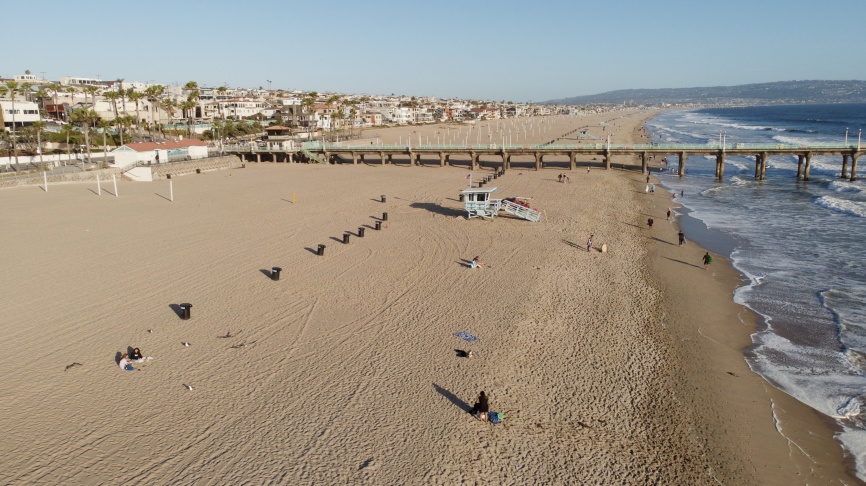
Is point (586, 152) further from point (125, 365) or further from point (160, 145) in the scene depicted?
point (125, 365)

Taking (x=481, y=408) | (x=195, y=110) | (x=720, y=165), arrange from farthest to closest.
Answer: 1. (x=195, y=110)
2. (x=720, y=165)
3. (x=481, y=408)

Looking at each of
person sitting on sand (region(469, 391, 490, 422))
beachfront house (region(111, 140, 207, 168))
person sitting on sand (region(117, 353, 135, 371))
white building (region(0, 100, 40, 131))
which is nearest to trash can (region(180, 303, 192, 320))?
→ person sitting on sand (region(117, 353, 135, 371))

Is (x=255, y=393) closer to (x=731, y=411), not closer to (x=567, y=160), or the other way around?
(x=731, y=411)

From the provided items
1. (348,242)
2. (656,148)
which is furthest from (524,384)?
(656,148)

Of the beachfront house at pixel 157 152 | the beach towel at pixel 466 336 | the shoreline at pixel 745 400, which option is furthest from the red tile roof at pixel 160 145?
the shoreline at pixel 745 400

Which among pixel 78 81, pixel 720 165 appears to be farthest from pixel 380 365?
pixel 78 81

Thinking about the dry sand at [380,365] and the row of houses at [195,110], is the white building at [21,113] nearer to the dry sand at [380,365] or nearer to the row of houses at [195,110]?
the row of houses at [195,110]
